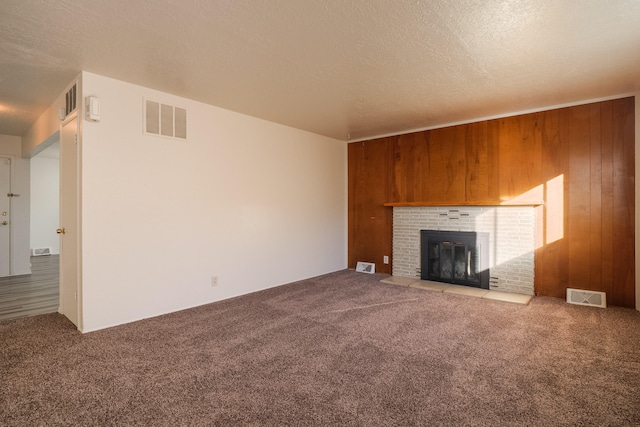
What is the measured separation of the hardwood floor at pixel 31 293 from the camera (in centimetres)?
377

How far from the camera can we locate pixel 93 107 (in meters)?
3.03

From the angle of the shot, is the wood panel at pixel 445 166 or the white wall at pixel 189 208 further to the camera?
the wood panel at pixel 445 166

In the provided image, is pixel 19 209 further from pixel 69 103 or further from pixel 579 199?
pixel 579 199

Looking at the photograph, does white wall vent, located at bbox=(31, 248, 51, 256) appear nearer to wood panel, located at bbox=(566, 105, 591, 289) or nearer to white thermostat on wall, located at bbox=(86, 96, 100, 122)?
white thermostat on wall, located at bbox=(86, 96, 100, 122)

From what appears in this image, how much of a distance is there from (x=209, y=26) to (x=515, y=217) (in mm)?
4317

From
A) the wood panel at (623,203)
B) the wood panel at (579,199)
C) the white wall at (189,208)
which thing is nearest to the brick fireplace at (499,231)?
the wood panel at (579,199)

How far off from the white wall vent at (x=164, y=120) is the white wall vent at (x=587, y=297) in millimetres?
5121

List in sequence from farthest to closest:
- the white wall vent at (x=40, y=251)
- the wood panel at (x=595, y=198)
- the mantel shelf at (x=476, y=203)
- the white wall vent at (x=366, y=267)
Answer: the white wall vent at (x=40, y=251) < the white wall vent at (x=366, y=267) < the mantel shelf at (x=476, y=203) < the wood panel at (x=595, y=198)

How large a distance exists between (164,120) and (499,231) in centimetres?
460

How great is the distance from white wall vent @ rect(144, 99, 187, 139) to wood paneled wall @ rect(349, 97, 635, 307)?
3.58 m

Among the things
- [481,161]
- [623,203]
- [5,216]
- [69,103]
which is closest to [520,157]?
[481,161]

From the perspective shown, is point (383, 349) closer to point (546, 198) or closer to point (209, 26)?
point (209, 26)

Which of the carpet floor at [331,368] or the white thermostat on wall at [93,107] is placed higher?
the white thermostat on wall at [93,107]

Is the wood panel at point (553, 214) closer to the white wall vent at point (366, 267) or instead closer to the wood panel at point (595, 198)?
the wood panel at point (595, 198)
